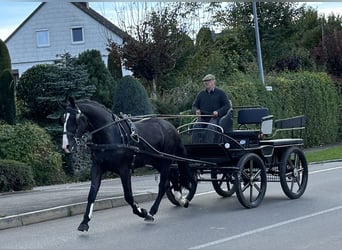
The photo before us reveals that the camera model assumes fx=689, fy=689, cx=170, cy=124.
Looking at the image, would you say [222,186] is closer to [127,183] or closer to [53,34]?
[127,183]

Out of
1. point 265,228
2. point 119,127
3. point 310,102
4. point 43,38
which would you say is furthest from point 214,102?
point 43,38

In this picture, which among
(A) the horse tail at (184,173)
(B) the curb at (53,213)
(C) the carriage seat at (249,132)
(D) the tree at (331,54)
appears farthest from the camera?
(D) the tree at (331,54)

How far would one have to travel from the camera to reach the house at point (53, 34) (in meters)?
53.5

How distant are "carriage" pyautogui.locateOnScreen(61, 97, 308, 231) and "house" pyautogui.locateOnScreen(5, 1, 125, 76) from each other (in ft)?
134

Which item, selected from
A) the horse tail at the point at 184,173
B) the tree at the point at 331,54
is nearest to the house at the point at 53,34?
the tree at the point at 331,54

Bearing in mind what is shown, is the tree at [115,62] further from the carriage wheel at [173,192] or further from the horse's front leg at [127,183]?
the horse's front leg at [127,183]

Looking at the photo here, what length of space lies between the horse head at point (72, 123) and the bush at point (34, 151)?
8585 millimetres

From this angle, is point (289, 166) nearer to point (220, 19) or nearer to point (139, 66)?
point (139, 66)

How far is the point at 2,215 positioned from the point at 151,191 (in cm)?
374

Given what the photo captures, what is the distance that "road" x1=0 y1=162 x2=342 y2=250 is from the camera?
349 inches

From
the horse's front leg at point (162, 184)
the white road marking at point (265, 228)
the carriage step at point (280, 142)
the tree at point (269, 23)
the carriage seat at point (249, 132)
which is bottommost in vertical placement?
the white road marking at point (265, 228)

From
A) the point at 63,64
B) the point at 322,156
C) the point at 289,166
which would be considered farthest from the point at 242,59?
the point at 289,166

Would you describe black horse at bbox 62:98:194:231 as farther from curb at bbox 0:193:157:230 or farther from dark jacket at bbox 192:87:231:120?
curb at bbox 0:193:157:230

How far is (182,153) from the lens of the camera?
11688mm
